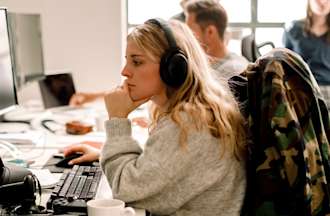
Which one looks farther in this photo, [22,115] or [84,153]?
[22,115]


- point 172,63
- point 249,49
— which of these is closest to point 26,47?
point 249,49

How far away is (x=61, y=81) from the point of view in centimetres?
316

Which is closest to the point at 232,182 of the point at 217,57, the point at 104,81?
the point at 217,57

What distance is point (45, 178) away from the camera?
5.38ft

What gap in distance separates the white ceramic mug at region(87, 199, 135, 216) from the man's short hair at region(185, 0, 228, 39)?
1.67 meters

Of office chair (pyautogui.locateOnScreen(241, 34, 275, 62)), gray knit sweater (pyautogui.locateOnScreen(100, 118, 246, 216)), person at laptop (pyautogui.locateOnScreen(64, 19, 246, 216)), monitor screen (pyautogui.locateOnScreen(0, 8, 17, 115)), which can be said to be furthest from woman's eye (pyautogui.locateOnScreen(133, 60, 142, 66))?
office chair (pyautogui.locateOnScreen(241, 34, 275, 62))

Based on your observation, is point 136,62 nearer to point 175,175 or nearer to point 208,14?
point 175,175

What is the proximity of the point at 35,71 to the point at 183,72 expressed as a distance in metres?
1.61

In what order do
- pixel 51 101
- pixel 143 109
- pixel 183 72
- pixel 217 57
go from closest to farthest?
pixel 183 72, pixel 217 57, pixel 51 101, pixel 143 109

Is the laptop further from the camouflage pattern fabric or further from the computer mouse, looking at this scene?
the camouflage pattern fabric

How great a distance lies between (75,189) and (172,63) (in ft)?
1.40

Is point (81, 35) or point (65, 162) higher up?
point (81, 35)

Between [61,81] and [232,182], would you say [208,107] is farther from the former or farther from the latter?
[61,81]

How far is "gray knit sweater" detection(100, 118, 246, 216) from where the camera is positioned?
52.0 inches
